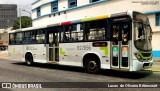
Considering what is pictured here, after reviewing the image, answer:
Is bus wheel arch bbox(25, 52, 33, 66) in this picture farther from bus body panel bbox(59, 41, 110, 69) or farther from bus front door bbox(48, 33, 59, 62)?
bus body panel bbox(59, 41, 110, 69)

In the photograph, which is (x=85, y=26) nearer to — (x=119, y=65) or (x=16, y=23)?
(x=119, y=65)

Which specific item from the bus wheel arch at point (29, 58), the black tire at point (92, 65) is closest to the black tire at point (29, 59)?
the bus wheel arch at point (29, 58)

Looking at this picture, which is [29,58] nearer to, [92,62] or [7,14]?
[92,62]

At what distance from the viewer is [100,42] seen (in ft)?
41.0

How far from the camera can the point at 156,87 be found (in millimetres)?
9258

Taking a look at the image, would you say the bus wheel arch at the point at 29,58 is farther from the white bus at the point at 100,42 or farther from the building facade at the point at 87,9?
the building facade at the point at 87,9

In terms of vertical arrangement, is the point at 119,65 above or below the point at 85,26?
below

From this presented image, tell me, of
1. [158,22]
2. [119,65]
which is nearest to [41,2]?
[158,22]

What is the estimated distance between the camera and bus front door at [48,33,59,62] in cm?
1534

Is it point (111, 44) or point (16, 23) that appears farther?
point (16, 23)

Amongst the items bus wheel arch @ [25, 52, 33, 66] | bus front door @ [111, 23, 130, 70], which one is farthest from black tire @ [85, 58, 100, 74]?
bus wheel arch @ [25, 52, 33, 66]

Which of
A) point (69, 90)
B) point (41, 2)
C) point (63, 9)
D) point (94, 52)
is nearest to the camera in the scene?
point (69, 90)

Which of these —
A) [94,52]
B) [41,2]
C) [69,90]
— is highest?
[41,2]

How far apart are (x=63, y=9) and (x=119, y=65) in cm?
A: 2073
